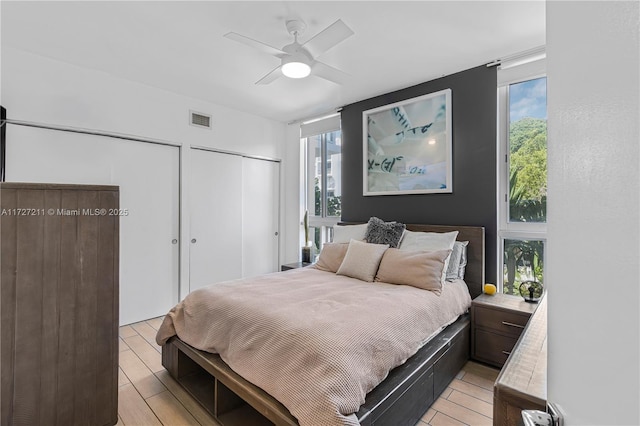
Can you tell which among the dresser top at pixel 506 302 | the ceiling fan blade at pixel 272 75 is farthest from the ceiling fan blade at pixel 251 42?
the dresser top at pixel 506 302

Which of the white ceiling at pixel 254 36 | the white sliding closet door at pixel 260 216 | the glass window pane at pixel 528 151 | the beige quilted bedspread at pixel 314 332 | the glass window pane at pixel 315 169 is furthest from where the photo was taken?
the glass window pane at pixel 315 169

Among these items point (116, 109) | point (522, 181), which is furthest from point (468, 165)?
point (116, 109)

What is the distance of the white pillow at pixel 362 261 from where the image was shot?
271 cm

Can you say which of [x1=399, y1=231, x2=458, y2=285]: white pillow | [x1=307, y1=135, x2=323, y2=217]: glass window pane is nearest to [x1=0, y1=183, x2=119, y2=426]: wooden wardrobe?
[x1=399, y1=231, x2=458, y2=285]: white pillow

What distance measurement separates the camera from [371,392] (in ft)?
4.92

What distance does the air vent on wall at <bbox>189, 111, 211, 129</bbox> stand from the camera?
3818 millimetres

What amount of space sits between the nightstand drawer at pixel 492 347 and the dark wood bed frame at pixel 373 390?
10cm

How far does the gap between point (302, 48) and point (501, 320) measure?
8.53 ft

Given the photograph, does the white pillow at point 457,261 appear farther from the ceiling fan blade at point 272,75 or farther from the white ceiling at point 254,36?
the ceiling fan blade at point 272,75

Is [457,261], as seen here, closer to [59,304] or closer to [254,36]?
[254,36]

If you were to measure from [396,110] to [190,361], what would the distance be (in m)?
3.22

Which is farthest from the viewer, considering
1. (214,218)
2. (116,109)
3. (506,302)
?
(214,218)

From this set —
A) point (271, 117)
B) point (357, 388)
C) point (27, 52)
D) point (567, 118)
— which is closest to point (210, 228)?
point (271, 117)

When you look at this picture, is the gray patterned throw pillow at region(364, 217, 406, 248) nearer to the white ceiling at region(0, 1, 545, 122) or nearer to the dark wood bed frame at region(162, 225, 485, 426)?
the dark wood bed frame at region(162, 225, 485, 426)
